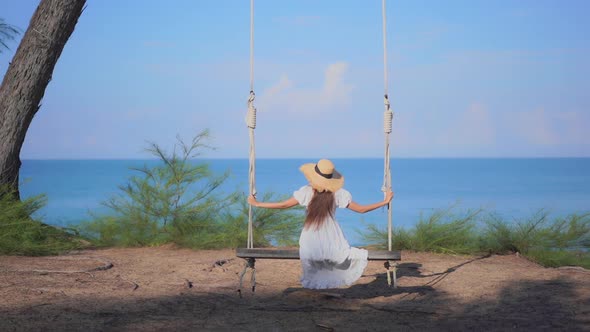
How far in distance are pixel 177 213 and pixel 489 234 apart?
334 centimetres

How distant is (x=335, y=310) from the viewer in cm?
530

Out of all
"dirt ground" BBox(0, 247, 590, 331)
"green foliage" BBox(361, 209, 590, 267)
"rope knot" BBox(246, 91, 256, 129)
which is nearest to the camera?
"dirt ground" BBox(0, 247, 590, 331)

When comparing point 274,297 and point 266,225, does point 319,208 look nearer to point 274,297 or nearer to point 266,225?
point 274,297

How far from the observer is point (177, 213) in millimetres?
8547

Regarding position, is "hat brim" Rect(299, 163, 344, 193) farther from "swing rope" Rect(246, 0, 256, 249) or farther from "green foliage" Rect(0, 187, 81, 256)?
"green foliage" Rect(0, 187, 81, 256)

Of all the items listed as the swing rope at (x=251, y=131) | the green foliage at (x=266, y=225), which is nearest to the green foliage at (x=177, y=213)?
the green foliage at (x=266, y=225)

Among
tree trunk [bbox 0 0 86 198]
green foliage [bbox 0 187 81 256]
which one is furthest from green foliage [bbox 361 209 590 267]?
tree trunk [bbox 0 0 86 198]

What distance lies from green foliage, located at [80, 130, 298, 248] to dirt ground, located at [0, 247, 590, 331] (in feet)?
2.61

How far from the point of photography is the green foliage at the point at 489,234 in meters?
7.98

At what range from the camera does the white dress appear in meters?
5.27

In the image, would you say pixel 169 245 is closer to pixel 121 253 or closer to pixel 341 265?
pixel 121 253

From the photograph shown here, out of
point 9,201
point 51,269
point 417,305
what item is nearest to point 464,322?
point 417,305

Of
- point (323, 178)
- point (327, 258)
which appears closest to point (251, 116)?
point (323, 178)

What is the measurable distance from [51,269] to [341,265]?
2985 mm
